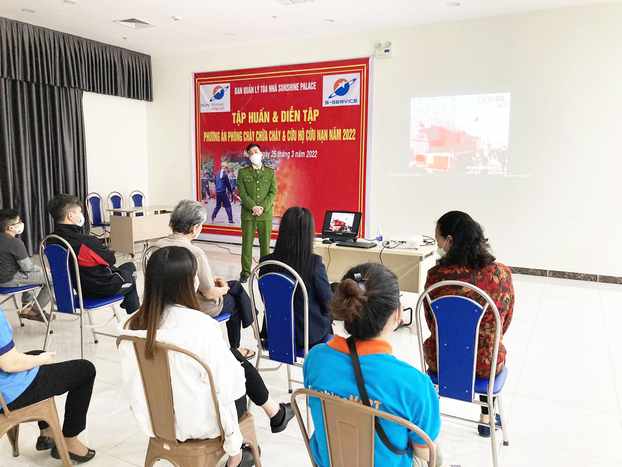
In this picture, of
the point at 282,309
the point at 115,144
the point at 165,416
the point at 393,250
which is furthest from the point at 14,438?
the point at 115,144

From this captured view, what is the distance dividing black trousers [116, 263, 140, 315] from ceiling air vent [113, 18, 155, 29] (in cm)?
378

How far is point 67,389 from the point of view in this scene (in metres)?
1.99

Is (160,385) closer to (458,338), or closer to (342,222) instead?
(458,338)

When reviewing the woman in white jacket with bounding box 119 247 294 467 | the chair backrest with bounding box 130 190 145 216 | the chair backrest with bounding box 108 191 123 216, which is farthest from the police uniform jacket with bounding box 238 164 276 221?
the woman in white jacket with bounding box 119 247 294 467

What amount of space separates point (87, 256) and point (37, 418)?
4.65 feet

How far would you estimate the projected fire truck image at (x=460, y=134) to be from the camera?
5.59 metres

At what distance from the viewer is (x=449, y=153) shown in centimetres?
590

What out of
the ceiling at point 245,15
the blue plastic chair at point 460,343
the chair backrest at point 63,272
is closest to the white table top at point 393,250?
the blue plastic chair at point 460,343

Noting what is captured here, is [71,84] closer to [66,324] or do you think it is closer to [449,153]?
[66,324]

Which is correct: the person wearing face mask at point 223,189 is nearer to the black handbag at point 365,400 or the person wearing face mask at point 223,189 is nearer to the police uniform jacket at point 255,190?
the police uniform jacket at point 255,190

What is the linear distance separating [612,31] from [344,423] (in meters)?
5.43

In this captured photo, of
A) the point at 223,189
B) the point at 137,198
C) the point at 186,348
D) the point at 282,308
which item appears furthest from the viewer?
the point at 137,198

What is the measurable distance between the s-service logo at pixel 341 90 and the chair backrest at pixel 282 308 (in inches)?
177

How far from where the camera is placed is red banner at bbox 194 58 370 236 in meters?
6.47
